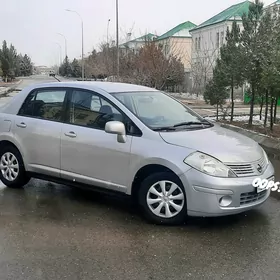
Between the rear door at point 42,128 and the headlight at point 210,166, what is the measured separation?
2.01 m

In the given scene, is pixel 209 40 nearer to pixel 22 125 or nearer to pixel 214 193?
pixel 22 125

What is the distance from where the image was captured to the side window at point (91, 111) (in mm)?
5320

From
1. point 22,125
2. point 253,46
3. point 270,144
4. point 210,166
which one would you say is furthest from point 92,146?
point 253,46

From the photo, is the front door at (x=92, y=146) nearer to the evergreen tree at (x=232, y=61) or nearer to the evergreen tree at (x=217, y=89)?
the evergreen tree at (x=232, y=61)

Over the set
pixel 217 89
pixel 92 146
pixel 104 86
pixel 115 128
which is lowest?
pixel 92 146

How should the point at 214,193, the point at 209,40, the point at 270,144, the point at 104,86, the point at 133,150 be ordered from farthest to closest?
the point at 209,40
the point at 270,144
the point at 104,86
the point at 133,150
the point at 214,193

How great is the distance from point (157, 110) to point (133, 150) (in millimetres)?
823

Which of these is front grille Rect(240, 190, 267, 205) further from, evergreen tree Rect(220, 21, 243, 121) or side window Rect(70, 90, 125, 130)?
evergreen tree Rect(220, 21, 243, 121)

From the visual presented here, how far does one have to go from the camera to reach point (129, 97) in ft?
18.1

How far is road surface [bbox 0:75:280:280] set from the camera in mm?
3643

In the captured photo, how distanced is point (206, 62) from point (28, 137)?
1518 inches

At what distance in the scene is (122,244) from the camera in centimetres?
425

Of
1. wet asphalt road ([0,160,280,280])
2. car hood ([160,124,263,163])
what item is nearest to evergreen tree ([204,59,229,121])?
wet asphalt road ([0,160,280,280])

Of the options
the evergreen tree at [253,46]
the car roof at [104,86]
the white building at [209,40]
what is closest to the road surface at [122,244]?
the car roof at [104,86]
